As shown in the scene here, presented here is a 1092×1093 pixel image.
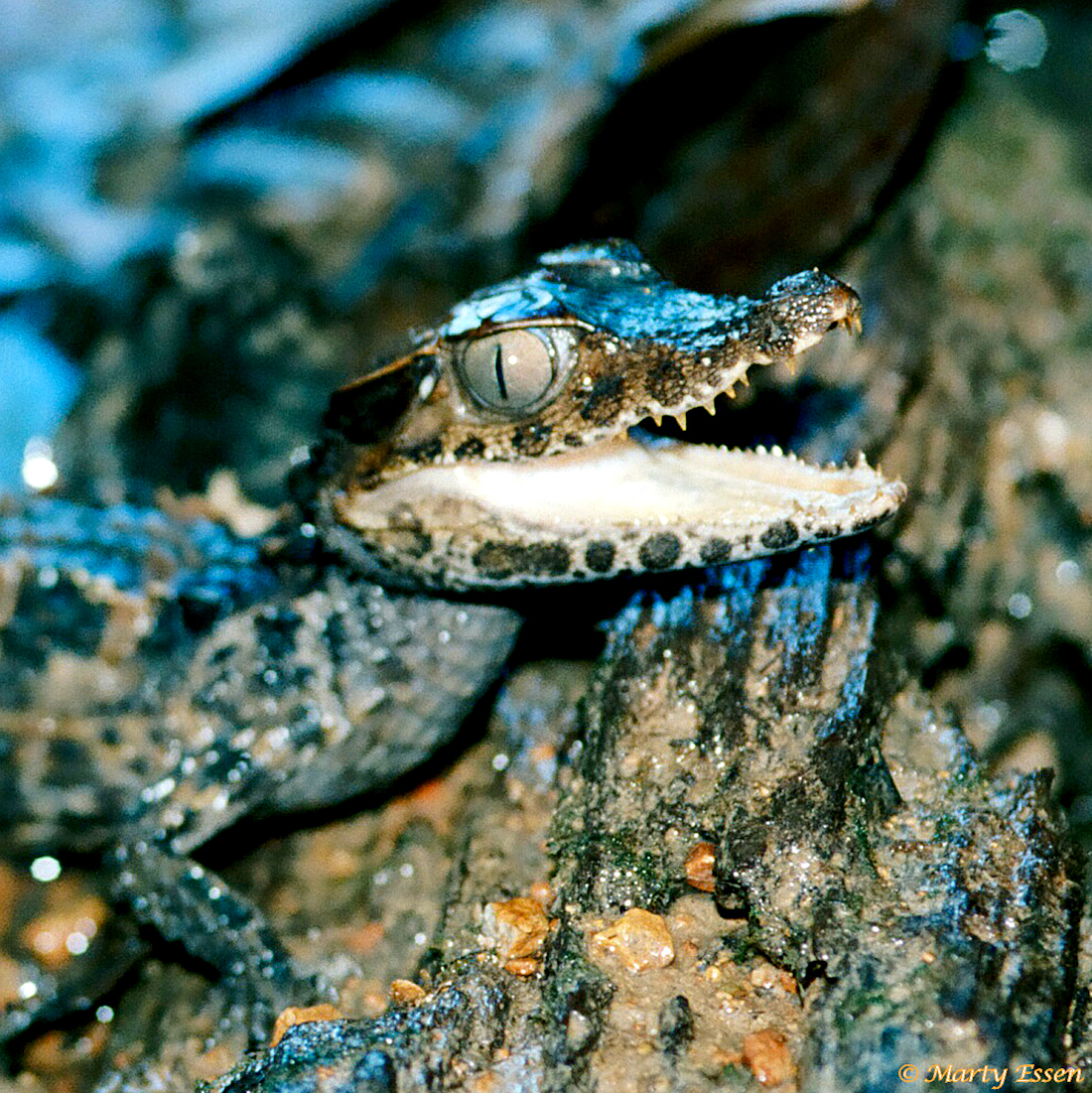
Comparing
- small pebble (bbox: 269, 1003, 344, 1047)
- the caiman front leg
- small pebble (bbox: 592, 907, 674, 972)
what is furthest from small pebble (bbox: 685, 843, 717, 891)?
the caiman front leg

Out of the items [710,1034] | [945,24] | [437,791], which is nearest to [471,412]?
[437,791]

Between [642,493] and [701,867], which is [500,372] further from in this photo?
[701,867]

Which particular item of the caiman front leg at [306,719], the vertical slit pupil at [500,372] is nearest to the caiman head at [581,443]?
the vertical slit pupil at [500,372]

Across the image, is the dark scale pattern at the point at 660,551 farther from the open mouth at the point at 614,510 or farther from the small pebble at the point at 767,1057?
the small pebble at the point at 767,1057

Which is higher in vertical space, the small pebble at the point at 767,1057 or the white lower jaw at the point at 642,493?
the white lower jaw at the point at 642,493

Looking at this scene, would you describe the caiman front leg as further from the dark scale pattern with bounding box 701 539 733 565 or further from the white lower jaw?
the dark scale pattern with bounding box 701 539 733 565

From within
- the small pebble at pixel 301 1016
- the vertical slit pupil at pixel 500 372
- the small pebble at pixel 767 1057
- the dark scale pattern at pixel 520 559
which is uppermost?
the vertical slit pupil at pixel 500 372

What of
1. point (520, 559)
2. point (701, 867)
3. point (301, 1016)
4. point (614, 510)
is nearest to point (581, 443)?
point (614, 510)
